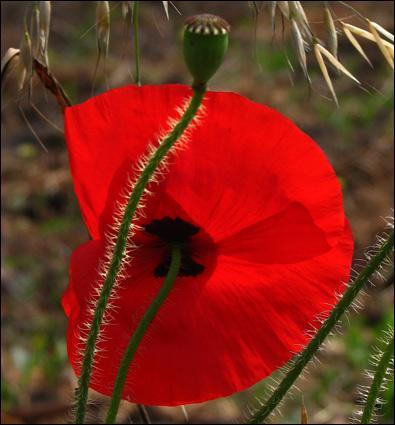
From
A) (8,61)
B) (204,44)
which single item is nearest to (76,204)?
(8,61)

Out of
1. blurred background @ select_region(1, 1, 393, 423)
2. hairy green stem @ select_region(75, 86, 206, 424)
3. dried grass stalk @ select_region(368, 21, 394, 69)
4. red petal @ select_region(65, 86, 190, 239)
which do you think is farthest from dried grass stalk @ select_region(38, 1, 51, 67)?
blurred background @ select_region(1, 1, 393, 423)

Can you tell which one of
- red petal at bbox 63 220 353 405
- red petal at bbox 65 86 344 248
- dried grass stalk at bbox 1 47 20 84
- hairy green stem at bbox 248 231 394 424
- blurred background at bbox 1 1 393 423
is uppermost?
dried grass stalk at bbox 1 47 20 84

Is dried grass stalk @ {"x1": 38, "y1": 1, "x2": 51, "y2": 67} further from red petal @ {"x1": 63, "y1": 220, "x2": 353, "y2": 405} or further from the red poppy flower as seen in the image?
red petal @ {"x1": 63, "y1": 220, "x2": 353, "y2": 405}


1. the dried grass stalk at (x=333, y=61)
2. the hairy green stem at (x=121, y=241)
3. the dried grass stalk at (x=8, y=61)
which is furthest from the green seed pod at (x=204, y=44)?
the dried grass stalk at (x=8, y=61)

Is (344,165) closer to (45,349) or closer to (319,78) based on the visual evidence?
(319,78)

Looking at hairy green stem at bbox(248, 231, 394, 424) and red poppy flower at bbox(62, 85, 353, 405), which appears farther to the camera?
red poppy flower at bbox(62, 85, 353, 405)

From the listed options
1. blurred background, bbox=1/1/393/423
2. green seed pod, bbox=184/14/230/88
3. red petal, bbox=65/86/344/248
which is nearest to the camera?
green seed pod, bbox=184/14/230/88
